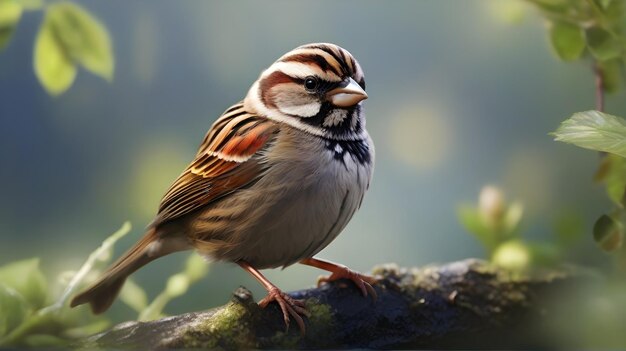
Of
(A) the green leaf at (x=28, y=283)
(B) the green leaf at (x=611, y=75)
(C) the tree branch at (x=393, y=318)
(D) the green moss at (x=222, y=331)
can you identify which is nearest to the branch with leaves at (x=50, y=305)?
(A) the green leaf at (x=28, y=283)

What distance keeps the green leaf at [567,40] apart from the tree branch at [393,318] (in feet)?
1.22

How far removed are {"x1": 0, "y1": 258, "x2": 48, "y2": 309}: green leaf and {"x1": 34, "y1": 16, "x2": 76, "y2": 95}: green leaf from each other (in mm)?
294

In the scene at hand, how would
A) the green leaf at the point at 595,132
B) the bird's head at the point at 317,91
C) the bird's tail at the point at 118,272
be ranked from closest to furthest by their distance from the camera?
1. the green leaf at the point at 595,132
2. the bird's head at the point at 317,91
3. the bird's tail at the point at 118,272

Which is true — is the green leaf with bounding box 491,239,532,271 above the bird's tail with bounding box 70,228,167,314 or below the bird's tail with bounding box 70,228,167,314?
above

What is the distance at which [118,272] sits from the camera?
120 centimetres

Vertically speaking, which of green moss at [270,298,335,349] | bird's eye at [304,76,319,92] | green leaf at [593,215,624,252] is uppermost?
green leaf at [593,215,624,252]

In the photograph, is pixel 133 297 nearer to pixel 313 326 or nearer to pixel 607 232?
pixel 313 326

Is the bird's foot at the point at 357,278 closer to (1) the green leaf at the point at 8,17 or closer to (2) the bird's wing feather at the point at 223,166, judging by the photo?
(2) the bird's wing feather at the point at 223,166

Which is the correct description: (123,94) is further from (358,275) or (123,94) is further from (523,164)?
(523,164)

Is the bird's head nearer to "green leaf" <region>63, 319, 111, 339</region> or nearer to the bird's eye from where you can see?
the bird's eye

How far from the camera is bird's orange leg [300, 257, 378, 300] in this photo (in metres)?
1.15

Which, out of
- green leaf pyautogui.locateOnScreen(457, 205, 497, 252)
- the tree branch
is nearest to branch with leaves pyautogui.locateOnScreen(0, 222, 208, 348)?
the tree branch

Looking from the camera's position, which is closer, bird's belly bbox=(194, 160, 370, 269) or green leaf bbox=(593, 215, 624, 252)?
bird's belly bbox=(194, 160, 370, 269)

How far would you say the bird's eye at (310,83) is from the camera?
43.0 inches
